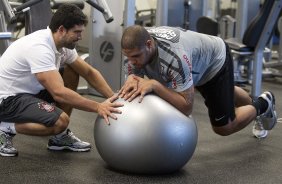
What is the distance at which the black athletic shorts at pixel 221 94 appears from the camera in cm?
304

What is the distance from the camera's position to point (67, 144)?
3.22m

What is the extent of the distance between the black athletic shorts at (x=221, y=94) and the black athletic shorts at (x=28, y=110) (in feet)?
2.97

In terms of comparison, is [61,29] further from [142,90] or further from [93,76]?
[142,90]

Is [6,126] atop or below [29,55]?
below

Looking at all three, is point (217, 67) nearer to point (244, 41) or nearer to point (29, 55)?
point (29, 55)

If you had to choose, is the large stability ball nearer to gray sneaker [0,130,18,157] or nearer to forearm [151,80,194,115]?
forearm [151,80,194,115]

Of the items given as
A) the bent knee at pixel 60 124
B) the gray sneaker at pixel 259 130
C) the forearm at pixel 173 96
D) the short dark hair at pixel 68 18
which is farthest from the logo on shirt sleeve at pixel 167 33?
the gray sneaker at pixel 259 130

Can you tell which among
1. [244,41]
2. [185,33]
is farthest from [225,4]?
[185,33]

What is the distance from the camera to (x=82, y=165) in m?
2.92

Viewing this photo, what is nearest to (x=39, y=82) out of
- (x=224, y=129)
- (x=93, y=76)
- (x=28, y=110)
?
(x=28, y=110)

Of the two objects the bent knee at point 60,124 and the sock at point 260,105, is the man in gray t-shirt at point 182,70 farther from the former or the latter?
the bent knee at point 60,124

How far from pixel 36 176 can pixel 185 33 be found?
112cm

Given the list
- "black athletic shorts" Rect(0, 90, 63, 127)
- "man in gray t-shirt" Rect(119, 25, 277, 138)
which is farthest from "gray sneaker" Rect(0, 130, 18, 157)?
"man in gray t-shirt" Rect(119, 25, 277, 138)

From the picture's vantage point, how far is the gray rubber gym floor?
2695 millimetres
